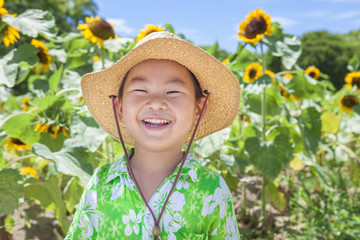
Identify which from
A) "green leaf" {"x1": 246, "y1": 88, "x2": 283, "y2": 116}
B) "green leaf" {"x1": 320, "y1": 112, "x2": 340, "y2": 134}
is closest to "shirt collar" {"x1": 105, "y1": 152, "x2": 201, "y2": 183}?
"green leaf" {"x1": 246, "y1": 88, "x2": 283, "y2": 116}

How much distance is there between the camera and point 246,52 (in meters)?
2.29

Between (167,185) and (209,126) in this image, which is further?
(209,126)

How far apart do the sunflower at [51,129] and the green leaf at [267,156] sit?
942mm

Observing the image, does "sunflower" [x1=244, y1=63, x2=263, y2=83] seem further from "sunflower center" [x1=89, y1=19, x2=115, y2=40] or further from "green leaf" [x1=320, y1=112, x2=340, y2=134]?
"sunflower center" [x1=89, y1=19, x2=115, y2=40]

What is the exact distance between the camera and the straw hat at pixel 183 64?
43.4 inches

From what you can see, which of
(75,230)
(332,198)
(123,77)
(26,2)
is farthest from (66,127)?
(26,2)

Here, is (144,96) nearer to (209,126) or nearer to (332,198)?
(209,126)

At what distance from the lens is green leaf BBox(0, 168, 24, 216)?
60.3 inches

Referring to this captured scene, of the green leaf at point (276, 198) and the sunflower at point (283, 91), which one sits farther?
the sunflower at point (283, 91)

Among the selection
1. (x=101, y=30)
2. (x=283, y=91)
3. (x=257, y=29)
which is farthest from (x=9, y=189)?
(x=283, y=91)

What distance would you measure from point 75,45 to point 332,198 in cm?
200

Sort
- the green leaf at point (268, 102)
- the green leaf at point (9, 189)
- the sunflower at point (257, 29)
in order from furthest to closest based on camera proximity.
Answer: the green leaf at point (268, 102) < the sunflower at point (257, 29) < the green leaf at point (9, 189)

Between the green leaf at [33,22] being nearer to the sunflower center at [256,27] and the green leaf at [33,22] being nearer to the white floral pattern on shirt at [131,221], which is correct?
the sunflower center at [256,27]

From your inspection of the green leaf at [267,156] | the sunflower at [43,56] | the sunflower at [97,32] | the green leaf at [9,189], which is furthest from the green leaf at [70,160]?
the sunflower at [43,56]
